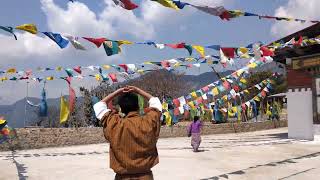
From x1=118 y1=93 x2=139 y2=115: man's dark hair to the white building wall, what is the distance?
56.5ft

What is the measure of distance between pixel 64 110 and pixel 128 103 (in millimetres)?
14968

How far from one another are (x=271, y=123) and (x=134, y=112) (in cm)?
3409

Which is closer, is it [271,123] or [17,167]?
[17,167]

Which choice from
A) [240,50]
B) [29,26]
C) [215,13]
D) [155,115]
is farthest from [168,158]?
[155,115]

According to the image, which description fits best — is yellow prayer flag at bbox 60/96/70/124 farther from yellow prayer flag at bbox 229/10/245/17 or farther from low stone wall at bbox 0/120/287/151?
yellow prayer flag at bbox 229/10/245/17

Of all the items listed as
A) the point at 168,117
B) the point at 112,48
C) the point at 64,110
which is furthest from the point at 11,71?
the point at 168,117

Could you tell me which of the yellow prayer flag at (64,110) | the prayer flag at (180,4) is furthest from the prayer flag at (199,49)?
the yellow prayer flag at (64,110)

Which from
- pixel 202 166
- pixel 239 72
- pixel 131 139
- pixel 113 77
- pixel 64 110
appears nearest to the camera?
pixel 131 139

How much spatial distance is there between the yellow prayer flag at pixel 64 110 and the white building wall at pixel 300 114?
10773 millimetres

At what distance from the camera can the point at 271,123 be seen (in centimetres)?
3631

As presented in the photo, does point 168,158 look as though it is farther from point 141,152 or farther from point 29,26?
point 141,152

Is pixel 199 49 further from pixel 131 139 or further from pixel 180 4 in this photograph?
pixel 131 139

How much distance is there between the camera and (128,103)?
3.86m

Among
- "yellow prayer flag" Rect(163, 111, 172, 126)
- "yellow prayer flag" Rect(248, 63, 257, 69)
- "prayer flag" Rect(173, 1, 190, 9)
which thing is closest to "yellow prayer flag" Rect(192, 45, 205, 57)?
"prayer flag" Rect(173, 1, 190, 9)
